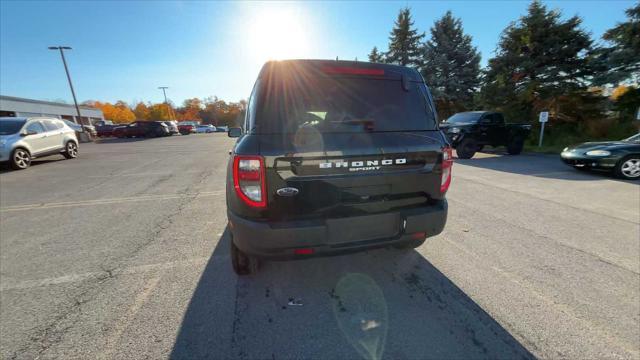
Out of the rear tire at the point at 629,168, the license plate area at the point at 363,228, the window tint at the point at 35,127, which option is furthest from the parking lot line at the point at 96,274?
the rear tire at the point at 629,168

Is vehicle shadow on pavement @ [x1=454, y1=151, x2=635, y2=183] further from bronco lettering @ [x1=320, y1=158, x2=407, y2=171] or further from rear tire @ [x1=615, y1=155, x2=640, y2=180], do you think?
bronco lettering @ [x1=320, y1=158, x2=407, y2=171]

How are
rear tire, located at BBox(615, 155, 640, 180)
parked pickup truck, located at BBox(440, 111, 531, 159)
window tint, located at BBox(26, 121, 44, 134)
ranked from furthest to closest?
1. parked pickup truck, located at BBox(440, 111, 531, 159)
2. window tint, located at BBox(26, 121, 44, 134)
3. rear tire, located at BBox(615, 155, 640, 180)

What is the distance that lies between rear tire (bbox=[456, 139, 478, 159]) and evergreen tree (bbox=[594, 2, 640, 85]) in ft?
29.6

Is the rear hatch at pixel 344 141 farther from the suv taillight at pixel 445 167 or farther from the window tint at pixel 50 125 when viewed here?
the window tint at pixel 50 125

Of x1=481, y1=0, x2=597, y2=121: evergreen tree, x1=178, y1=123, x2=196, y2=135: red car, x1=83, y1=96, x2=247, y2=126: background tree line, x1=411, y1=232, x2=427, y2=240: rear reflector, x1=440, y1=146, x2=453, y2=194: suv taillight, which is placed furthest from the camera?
x1=83, y1=96, x2=247, y2=126: background tree line

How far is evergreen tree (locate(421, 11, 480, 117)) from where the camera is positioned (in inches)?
894

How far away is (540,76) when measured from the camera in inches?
581

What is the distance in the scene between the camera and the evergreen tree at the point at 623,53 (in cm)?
1188

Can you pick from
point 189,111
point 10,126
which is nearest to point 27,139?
point 10,126

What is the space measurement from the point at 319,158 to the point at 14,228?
5.31 metres

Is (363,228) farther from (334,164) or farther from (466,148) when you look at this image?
(466,148)

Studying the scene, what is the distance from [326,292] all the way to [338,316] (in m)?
0.31

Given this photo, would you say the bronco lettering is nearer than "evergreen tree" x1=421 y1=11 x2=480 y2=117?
Yes

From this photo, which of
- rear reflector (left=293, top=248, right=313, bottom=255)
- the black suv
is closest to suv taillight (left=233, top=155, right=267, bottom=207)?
the black suv
